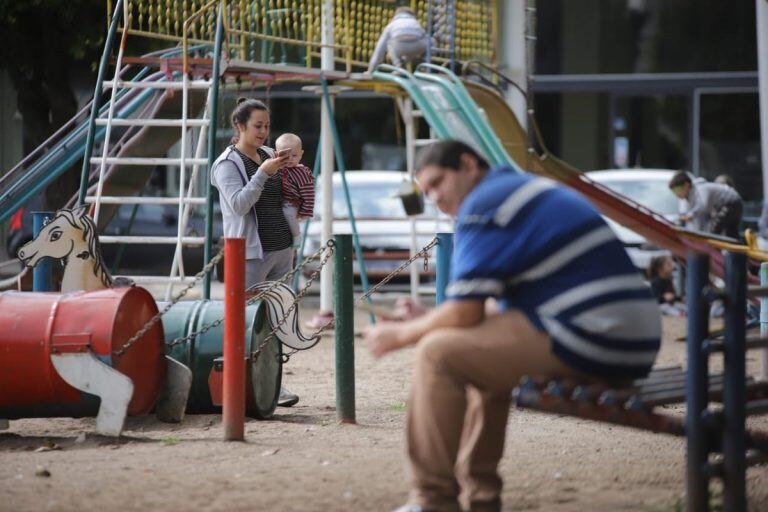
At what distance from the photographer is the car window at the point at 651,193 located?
18172mm

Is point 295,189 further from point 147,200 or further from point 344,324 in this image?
point 147,200

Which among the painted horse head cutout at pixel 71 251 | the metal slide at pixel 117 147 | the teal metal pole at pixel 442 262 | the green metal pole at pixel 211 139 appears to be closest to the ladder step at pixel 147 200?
the green metal pole at pixel 211 139

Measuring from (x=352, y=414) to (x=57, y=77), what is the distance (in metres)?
9.38

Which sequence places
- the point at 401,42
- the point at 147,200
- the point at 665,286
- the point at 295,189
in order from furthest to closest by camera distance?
the point at 665,286
the point at 401,42
the point at 147,200
the point at 295,189

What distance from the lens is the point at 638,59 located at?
23.5 m

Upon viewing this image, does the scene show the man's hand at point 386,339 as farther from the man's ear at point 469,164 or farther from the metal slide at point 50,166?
the metal slide at point 50,166

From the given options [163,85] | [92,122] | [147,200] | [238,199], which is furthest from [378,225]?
[238,199]

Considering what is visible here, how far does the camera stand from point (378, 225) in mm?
17688

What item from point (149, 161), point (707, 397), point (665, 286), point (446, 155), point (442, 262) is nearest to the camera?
point (446, 155)

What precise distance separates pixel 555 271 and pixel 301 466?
2032 millimetres

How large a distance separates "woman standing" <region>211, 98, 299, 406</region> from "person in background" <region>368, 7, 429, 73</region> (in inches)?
179

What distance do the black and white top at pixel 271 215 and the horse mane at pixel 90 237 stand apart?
37.6 inches

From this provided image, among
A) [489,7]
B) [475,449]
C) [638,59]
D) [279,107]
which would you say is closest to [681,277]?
[489,7]

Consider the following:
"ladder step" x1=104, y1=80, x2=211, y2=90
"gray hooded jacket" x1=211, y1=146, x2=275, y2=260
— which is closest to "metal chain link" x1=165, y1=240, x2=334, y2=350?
"gray hooded jacket" x1=211, y1=146, x2=275, y2=260
